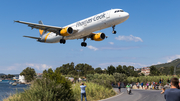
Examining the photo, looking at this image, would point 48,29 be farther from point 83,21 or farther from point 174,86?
point 174,86

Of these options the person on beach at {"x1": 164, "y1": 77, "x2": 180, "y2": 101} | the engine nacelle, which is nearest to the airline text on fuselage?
the engine nacelle

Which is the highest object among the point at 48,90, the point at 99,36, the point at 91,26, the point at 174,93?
the point at 91,26

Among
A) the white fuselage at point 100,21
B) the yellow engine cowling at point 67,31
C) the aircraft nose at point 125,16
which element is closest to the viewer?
the aircraft nose at point 125,16

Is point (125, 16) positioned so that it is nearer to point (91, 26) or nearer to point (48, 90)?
point (91, 26)

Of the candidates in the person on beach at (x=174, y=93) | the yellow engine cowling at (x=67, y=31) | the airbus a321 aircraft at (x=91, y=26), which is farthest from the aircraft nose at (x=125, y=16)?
the person on beach at (x=174, y=93)

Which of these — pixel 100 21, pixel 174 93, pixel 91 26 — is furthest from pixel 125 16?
pixel 174 93

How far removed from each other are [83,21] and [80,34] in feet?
6.59

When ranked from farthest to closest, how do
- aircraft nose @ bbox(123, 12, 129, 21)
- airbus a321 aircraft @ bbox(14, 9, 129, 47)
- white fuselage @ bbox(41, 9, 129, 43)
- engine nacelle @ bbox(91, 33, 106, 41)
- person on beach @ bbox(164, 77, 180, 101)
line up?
engine nacelle @ bbox(91, 33, 106, 41), airbus a321 aircraft @ bbox(14, 9, 129, 47), white fuselage @ bbox(41, 9, 129, 43), aircraft nose @ bbox(123, 12, 129, 21), person on beach @ bbox(164, 77, 180, 101)

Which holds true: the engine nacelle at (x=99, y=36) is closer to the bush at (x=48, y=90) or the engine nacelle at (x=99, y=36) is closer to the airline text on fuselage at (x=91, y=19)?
the airline text on fuselage at (x=91, y=19)

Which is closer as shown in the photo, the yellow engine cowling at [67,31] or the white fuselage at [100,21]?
the white fuselage at [100,21]

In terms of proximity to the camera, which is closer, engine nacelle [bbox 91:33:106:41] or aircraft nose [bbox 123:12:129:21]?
aircraft nose [bbox 123:12:129:21]

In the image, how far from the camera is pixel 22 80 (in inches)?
6073

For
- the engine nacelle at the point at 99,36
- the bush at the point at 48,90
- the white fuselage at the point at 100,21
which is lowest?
the bush at the point at 48,90

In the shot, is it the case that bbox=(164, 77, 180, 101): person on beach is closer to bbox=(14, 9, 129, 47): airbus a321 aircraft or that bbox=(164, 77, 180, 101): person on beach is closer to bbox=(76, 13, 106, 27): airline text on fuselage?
bbox=(14, 9, 129, 47): airbus a321 aircraft
